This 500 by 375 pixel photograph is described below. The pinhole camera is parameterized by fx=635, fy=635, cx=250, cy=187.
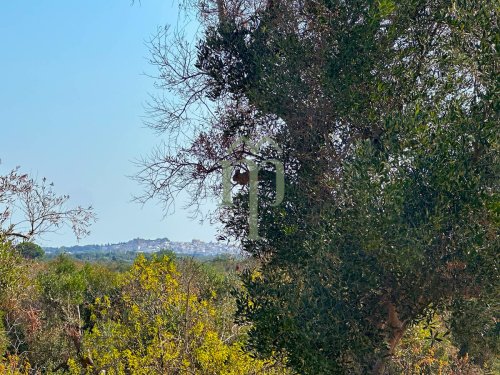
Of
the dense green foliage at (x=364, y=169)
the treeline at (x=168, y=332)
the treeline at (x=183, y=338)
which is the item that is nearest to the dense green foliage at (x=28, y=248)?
the treeline at (x=168, y=332)

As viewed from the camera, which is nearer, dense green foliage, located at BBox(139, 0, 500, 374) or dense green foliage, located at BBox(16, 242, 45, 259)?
dense green foliage, located at BBox(139, 0, 500, 374)

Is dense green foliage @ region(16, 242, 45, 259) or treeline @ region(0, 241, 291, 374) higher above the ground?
dense green foliage @ region(16, 242, 45, 259)

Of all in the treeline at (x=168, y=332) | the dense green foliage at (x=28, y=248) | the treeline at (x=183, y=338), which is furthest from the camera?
the dense green foliage at (x=28, y=248)

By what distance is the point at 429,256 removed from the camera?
454 centimetres

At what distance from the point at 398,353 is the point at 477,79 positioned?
3037 mm

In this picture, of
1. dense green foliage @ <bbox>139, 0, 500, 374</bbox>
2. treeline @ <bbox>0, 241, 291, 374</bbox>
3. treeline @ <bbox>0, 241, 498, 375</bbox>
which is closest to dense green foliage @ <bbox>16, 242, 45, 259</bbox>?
treeline @ <bbox>0, 241, 291, 374</bbox>

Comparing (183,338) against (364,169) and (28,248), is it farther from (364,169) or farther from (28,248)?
(28,248)

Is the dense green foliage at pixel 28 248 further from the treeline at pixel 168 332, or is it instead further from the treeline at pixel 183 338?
the treeline at pixel 183 338

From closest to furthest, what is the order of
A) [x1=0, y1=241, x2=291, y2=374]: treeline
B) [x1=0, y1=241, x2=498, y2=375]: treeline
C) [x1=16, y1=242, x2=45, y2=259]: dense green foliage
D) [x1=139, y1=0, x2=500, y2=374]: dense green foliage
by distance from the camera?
[x1=139, y1=0, x2=500, y2=374]: dense green foliage
[x1=0, y1=241, x2=498, y2=375]: treeline
[x1=0, y1=241, x2=291, y2=374]: treeline
[x1=16, y1=242, x2=45, y2=259]: dense green foliage

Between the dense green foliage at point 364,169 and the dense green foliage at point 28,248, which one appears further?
the dense green foliage at point 28,248

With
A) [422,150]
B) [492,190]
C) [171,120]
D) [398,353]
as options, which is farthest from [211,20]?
[398,353]

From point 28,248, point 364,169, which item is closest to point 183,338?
point 364,169

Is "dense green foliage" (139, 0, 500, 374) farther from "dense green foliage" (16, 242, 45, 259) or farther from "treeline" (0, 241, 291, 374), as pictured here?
"dense green foliage" (16, 242, 45, 259)

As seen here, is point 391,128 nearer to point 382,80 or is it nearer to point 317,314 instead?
point 382,80
